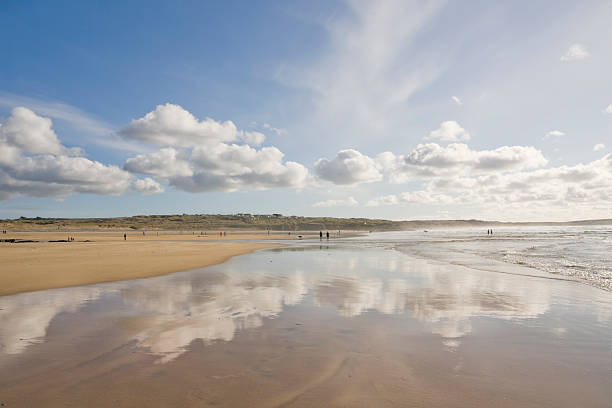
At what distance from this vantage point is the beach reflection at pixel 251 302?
770 cm

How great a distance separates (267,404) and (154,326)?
4736mm

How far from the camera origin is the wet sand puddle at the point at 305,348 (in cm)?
484

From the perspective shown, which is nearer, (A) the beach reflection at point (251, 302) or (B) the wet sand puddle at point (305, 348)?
(B) the wet sand puddle at point (305, 348)

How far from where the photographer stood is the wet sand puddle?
4.84m

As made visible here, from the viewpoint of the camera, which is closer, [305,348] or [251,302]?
[305,348]

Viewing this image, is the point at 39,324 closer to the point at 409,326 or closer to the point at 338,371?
the point at 338,371

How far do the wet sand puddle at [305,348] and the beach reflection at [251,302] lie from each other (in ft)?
0.22

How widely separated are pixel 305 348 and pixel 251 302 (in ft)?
14.3

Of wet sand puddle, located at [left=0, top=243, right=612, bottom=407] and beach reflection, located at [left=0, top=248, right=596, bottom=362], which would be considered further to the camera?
beach reflection, located at [left=0, top=248, right=596, bottom=362]

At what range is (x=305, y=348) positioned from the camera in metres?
6.72

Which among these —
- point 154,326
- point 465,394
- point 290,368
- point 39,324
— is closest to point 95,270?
point 39,324

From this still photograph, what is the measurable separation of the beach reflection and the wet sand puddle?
7 cm

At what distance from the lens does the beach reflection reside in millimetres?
7703

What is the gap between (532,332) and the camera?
7.84 metres
